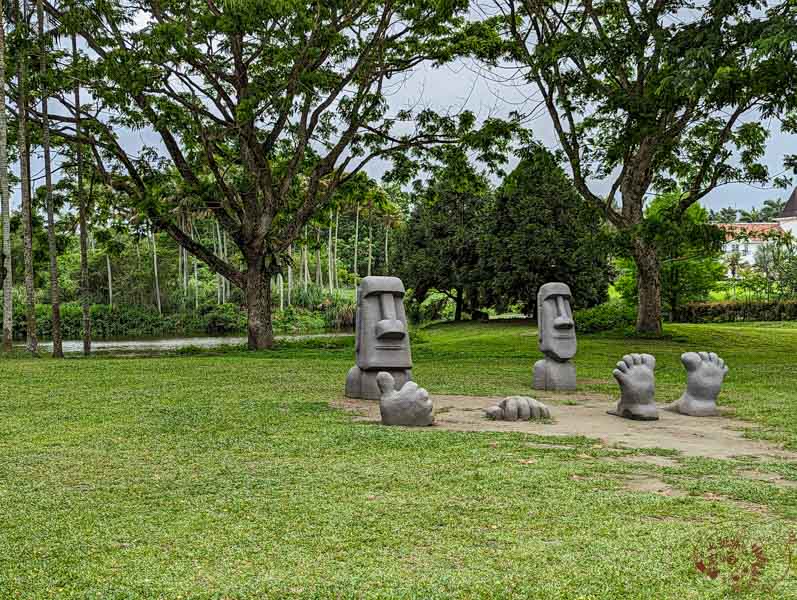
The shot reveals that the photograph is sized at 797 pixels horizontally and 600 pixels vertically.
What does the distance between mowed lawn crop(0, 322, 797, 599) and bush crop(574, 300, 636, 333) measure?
Answer: 17955 mm

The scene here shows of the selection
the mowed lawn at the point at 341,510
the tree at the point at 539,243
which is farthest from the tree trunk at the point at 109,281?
the mowed lawn at the point at 341,510

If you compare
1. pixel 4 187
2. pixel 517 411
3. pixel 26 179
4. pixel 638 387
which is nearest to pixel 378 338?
pixel 517 411

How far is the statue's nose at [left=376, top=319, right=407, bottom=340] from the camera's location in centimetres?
966

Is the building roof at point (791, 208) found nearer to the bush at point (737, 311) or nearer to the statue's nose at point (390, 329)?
the bush at point (737, 311)

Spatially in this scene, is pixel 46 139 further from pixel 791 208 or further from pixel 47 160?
pixel 791 208

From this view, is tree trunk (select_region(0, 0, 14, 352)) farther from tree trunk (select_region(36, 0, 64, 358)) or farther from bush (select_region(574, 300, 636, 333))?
bush (select_region(574, 300, 636, 333))

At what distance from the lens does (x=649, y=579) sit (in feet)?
11.4

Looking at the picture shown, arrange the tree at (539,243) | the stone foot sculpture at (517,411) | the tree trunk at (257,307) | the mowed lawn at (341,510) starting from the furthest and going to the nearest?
the tree at (539,243), the tree trunk at (257,307), the stone foot sculpture at (517,411), the mowed lawn at (341,510)

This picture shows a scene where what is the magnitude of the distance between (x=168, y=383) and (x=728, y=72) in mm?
11188

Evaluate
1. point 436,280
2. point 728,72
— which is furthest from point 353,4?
point 436,280

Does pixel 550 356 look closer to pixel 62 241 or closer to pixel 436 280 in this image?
pixel 62 241

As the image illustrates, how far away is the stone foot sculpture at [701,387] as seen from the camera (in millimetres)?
8695

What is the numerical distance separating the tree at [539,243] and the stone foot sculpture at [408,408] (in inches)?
884

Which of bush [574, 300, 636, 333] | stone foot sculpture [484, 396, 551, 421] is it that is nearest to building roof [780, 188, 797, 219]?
bush [574, 300, 636, 333]
